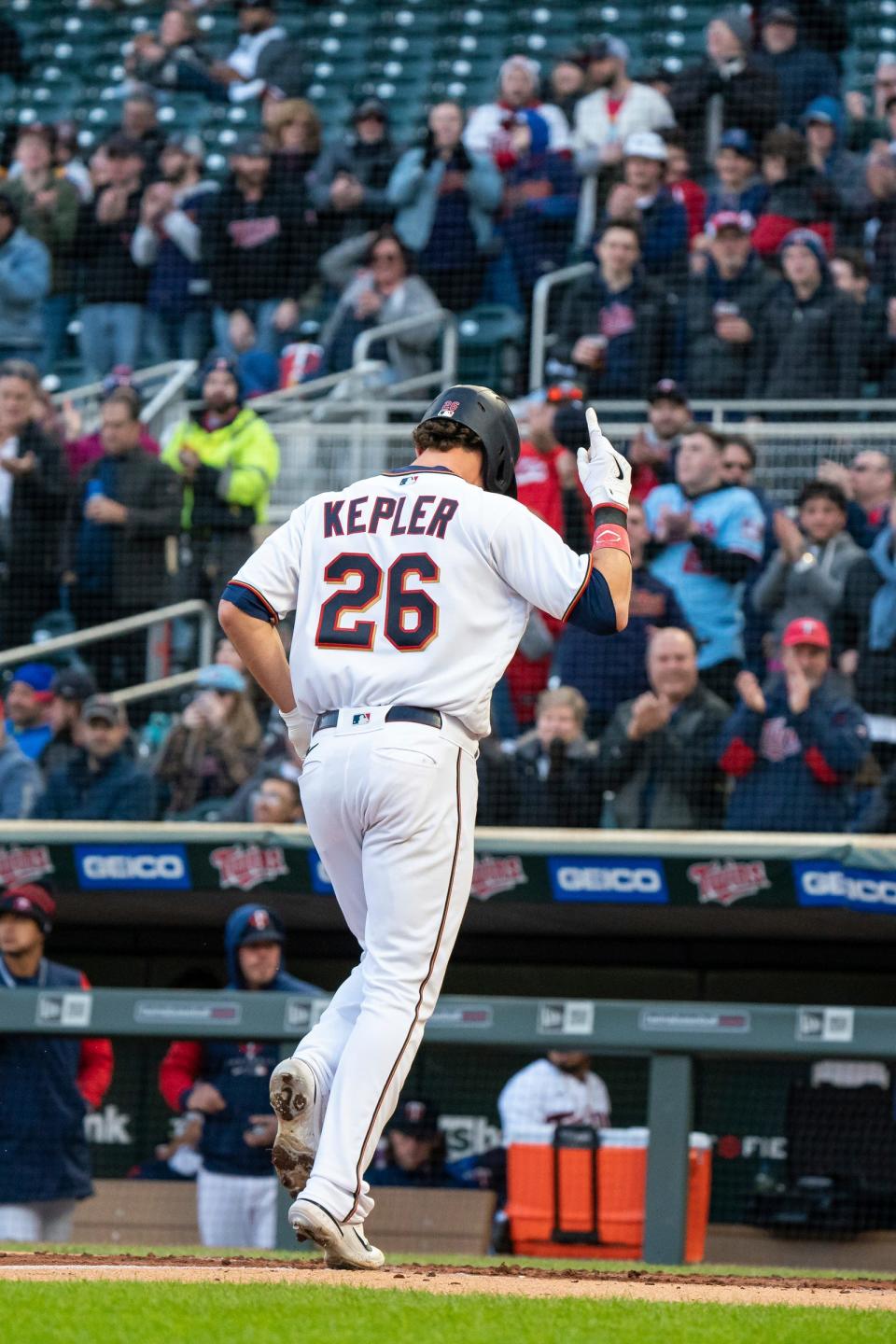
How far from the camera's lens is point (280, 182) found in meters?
12.5

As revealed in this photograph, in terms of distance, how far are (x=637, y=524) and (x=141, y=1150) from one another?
3398 mm

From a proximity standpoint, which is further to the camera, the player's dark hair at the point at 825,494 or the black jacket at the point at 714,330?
the black jacket at the point at 714,330

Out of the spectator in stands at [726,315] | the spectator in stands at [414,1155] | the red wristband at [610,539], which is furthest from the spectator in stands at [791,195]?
the red wristband at [610,539]

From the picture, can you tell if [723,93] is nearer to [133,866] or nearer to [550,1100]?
[133,866]

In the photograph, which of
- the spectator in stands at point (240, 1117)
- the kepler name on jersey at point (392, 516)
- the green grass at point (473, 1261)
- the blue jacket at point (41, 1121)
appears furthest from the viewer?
the spectator in stands at point (240, 1117)

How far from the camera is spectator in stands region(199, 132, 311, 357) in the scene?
40.0 feet

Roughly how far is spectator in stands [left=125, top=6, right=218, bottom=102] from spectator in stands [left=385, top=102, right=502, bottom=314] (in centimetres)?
289

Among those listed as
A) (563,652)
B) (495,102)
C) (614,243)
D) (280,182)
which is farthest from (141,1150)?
(495,102)

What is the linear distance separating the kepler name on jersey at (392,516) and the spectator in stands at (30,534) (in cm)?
622

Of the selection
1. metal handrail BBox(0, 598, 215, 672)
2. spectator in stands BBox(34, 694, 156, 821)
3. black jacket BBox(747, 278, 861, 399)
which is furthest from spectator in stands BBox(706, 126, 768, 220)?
spectator in stands BBox(34, 694, 156, 821)

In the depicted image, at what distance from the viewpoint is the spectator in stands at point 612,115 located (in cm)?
1230

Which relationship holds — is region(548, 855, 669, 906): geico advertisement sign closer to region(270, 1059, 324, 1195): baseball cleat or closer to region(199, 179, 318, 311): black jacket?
region(270, 1059, 324, 1195): baseball cleat

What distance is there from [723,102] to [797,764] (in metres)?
5.35

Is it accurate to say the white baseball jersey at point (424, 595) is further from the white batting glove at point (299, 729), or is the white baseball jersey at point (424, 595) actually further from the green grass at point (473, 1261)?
the green grass at point (473, 1261)
